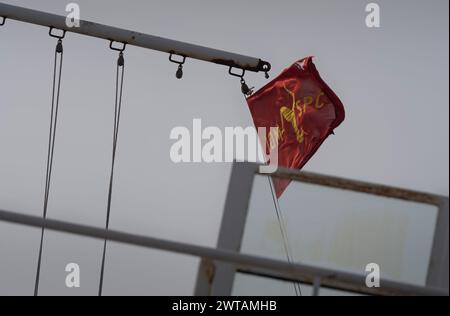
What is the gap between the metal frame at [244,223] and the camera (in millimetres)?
4645

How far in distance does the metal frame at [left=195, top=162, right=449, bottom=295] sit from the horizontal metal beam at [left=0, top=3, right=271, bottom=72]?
8.22 metres

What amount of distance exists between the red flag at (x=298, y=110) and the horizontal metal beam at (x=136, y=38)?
0.90 meters

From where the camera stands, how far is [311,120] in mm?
13328

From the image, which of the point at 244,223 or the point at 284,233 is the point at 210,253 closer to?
the point at 244,223

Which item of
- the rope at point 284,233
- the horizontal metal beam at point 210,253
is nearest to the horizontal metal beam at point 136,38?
the rope at point 284,233

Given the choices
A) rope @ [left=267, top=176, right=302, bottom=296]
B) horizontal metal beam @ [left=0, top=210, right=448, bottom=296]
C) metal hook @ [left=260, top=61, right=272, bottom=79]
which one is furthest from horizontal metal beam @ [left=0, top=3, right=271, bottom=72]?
horizontal metal beam @ [left=0, top=210, right=448, bottom=296]

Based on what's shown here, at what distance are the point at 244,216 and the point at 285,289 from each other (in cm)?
44

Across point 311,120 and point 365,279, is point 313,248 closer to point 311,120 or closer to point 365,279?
point 365,279

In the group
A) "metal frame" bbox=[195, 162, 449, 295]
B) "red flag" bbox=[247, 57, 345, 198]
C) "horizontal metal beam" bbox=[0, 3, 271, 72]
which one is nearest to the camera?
"metal frame" bbox=[195, 162, 449, 295]

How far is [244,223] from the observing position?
15.5 feet

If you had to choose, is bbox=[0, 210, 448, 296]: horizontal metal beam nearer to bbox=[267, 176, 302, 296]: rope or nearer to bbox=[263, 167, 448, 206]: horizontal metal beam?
bbox=[267, 176, 302, 296]: rope

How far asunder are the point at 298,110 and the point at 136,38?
106 inches

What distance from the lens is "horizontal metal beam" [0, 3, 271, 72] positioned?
12.9 metres
